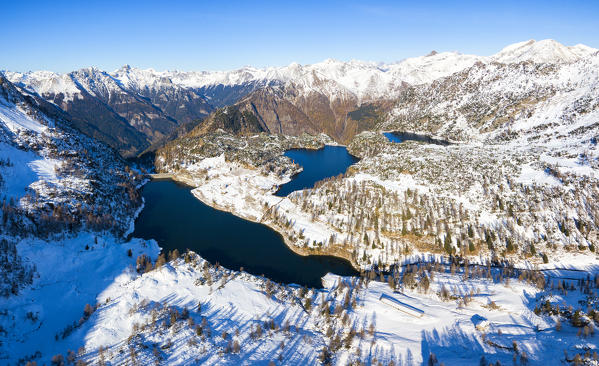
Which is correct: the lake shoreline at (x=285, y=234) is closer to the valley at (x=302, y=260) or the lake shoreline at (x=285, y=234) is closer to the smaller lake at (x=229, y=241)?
the valley at (x=302, y=260)

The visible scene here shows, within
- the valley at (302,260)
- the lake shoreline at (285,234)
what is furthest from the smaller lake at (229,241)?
the lake shoreline at (285,234)

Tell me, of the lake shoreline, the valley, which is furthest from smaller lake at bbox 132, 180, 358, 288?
the lake shoreline

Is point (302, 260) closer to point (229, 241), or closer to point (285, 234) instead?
point (285, 234)

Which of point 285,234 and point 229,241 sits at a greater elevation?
point 285,234

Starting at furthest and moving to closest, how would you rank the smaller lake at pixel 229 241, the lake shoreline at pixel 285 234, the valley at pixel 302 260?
the lake shoreline at pixel 285 234, the smaller lake at pixel 229 241, the valley at pixel 302 260

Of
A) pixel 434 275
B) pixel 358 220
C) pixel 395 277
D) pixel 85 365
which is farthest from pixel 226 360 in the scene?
pixel 358 220

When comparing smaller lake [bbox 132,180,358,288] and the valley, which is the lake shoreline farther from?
smaller lake [bbox 132,180,358,288]

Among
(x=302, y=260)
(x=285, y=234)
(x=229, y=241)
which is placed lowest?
(x=302, y=260)

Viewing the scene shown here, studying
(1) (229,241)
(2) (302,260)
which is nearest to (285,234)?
(2) (302,260)
